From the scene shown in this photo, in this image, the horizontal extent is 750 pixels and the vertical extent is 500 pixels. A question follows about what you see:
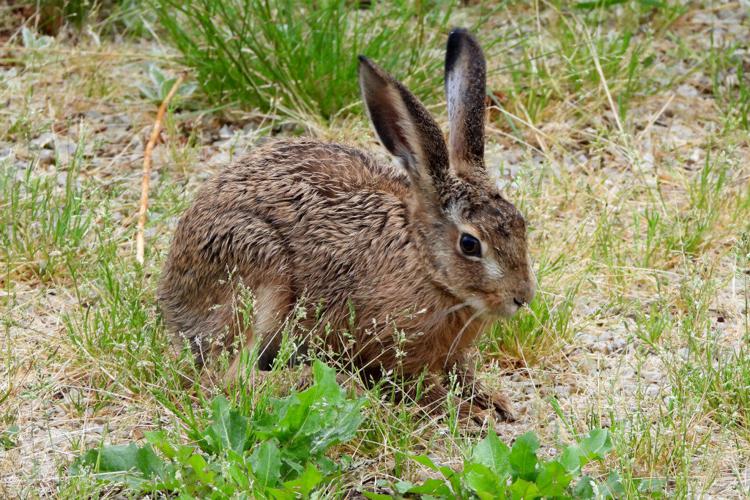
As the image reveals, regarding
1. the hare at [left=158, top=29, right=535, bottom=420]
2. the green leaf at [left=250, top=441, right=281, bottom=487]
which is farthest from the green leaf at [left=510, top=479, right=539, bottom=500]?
the hare at [left=158, top=29, right=535, bottom=420]

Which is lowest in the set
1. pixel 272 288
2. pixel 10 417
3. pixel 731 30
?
pixel 10 417

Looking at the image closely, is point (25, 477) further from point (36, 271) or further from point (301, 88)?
point (301, 88)

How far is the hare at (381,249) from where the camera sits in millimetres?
3928

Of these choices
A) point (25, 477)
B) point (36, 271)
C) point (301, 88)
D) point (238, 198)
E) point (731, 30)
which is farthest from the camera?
point (731, 30)

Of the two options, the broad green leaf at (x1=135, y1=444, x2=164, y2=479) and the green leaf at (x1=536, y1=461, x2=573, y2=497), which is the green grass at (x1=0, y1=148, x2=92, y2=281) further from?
the green leaf at (x1=536, y1=461, x2=573, y2=497)

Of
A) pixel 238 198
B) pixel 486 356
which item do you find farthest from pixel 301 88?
pixel 486 356

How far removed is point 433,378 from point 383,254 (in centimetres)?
47

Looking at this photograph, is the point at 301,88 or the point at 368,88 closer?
the point at 368,88

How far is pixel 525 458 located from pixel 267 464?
2.34ft

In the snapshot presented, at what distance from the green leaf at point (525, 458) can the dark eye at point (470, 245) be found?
84 cm

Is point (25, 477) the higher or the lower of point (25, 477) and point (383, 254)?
the lower

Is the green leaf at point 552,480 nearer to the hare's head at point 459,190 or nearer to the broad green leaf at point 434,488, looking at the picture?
the broad green leaf at point 434,488

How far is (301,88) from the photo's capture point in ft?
18.7

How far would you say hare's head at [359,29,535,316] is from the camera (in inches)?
153
